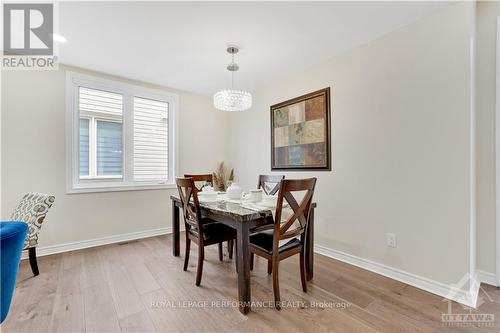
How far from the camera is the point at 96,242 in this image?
312 cm

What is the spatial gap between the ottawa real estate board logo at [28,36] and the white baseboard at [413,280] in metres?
3.74

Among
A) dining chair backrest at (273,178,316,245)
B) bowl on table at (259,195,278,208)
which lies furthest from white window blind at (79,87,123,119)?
dining chair backrest at (273,178,316,245)

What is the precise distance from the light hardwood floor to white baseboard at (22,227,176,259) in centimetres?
22

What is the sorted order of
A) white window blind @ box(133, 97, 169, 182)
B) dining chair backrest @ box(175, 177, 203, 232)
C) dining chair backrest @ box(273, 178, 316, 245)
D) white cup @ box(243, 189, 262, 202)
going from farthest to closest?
white window blind @ box(133, 97, 169, 182), white cup @ box(243, 189, 262, 202), dining chair backrest @ box(175, 177, 203, 232), dining chair backrest @ box(273, 178, 316, 245)

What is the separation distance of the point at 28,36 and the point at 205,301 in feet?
10.3

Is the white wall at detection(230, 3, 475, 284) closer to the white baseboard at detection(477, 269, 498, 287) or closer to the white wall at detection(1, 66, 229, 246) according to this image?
the white baseboard at detection(477, 269, 498, 287)

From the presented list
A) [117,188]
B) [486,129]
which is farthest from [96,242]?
[486,129]

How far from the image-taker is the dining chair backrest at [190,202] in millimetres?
2072

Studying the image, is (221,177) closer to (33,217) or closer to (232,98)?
(232,98)

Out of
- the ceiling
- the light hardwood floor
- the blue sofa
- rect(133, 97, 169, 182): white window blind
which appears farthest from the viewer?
rect(133, 97, 169, 182): white window blind

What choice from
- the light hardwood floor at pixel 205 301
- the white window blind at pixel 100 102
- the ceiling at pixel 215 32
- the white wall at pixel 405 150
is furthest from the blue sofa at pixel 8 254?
the white wall at pixel 405 150

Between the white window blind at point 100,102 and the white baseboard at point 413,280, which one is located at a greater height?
the white window blind at point 100,102

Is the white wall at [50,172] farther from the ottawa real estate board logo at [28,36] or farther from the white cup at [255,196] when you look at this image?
the white cup at [255,196]

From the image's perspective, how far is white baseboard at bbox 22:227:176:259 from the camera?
9.15ft
